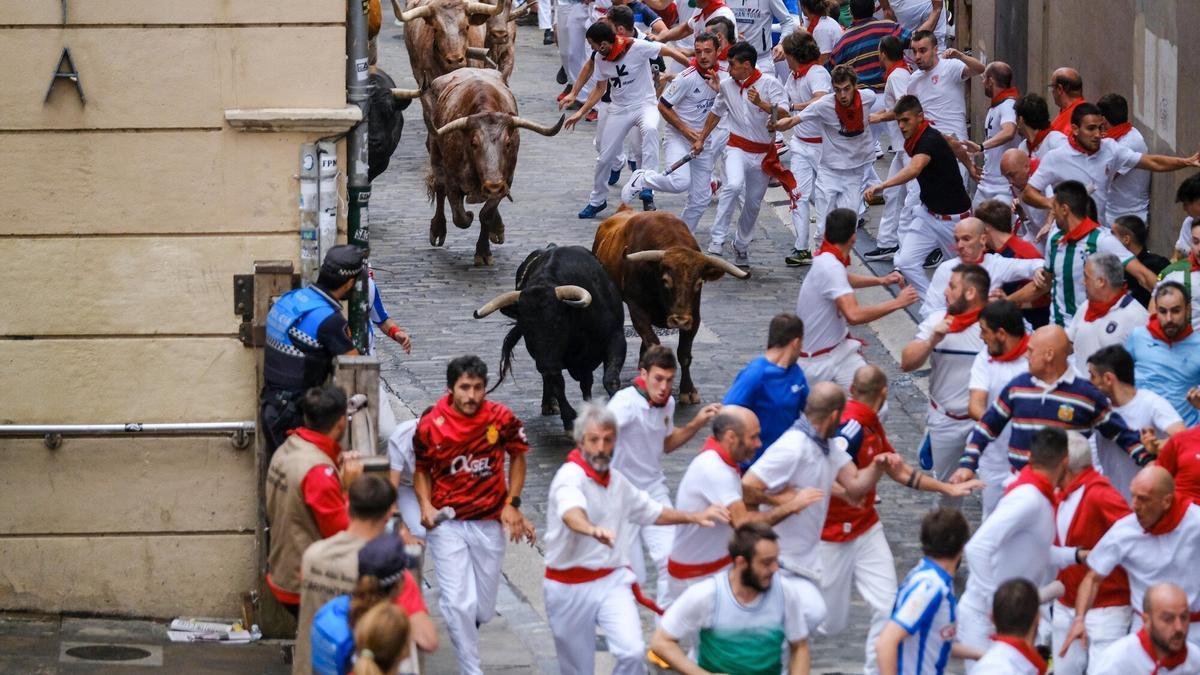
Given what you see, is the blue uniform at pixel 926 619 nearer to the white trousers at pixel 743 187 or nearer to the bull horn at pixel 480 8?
the white trousers at pixel 743 187

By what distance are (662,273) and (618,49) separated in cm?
537

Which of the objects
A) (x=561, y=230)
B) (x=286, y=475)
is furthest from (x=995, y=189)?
(x=286, y=475)

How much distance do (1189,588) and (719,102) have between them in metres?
Result: 10.5

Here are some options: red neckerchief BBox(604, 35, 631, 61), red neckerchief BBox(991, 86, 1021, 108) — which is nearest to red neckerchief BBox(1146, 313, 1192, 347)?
red neckerchief BBox(991, 86, 1021, 108)

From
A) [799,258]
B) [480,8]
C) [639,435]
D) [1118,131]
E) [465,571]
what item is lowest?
[799,258]

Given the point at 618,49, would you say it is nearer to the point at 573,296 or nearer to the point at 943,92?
the point at 943,92

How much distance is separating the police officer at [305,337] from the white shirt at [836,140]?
331 inches

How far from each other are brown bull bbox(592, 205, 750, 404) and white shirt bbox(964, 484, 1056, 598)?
19.8ft

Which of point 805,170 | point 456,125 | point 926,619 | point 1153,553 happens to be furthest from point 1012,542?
point 456,125

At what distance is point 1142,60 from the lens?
17062mm

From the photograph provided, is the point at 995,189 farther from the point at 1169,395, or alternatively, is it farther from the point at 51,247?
the point at 51,247

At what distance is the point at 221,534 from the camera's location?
11180 millimetres

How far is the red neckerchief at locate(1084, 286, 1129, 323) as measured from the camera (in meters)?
11.6

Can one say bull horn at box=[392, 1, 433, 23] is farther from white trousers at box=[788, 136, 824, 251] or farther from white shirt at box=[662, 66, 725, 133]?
white trousers at box=[788, 136, 824, 251]
